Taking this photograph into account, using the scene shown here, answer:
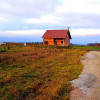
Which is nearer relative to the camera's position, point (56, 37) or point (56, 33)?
point (56, 37)

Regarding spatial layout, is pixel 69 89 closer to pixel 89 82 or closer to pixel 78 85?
pixel 78 85

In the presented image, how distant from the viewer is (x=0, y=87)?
15.7 feet

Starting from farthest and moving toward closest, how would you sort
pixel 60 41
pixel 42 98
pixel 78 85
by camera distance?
pixel 60 41 < pixel 78 85 < pixel 42 98

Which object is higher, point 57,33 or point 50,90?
point 57,33

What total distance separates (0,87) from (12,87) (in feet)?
1.69

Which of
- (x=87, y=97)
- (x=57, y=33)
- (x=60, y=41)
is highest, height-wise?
(x=57, y=33)

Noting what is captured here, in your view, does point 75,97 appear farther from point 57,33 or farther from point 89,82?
point 57,33

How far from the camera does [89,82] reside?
5.40 meters

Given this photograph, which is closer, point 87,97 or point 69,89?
point 87,97

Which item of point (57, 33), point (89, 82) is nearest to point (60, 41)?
point (57, 33)

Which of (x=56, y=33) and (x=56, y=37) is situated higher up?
(x=56, y=33)

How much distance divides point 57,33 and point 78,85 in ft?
99.8

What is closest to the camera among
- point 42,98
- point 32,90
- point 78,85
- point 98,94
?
point 42,98

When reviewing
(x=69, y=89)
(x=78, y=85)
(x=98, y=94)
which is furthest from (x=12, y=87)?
(x=98, y=94)
